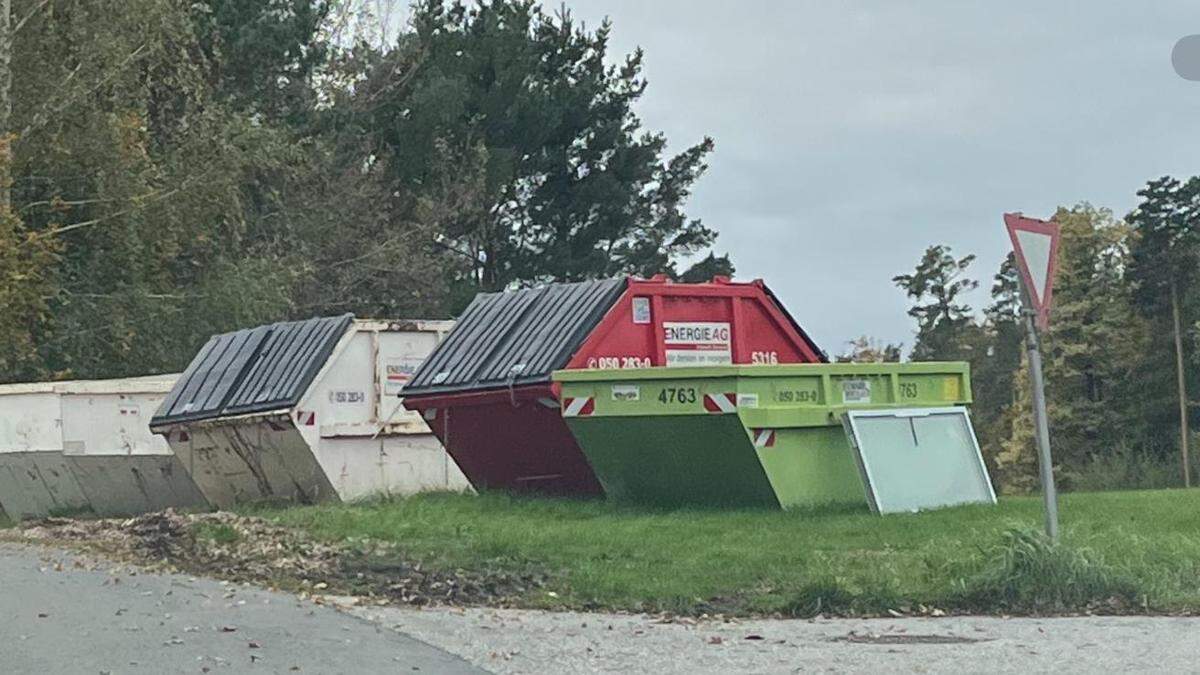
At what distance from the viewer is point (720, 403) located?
14.1 m

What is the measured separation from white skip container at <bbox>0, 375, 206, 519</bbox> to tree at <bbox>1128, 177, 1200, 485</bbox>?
3674cm

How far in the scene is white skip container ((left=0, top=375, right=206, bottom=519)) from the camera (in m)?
20.4

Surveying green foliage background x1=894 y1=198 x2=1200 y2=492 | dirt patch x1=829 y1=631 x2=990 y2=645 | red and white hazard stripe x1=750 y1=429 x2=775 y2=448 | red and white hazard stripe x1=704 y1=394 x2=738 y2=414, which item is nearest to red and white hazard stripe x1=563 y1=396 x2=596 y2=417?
red and white hazard stripe x1=704 y1=394 x2=738 y2=414

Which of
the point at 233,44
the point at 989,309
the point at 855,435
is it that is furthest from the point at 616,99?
the point at 855,435

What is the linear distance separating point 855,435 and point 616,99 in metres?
32.6

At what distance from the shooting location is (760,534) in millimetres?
12703

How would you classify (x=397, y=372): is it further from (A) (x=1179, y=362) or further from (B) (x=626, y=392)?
(A) (x=1179, y=362)

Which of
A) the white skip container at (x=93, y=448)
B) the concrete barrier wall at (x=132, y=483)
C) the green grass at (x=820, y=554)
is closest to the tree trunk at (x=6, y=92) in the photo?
the white skip container at (x=93, y=448)

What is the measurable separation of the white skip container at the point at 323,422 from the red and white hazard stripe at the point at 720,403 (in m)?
4.82

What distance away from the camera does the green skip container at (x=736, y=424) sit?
14172 millimetres

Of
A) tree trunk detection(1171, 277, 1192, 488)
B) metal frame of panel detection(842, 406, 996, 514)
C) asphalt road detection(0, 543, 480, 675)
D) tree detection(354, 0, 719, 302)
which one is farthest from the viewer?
tree trunk detection(1171, 277, 1192, 488)

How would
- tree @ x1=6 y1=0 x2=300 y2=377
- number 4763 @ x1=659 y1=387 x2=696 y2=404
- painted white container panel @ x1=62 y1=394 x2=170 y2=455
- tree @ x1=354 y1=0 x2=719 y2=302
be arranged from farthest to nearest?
1. tree @ x1=354 y1=0 x2=719 y2=302
2. tree @ x1=6 y1=0 x2=300 y2=377
3. painted white container panel @ x1=62 y1=394 x2=170 y2=455
4. number 4763 @ x1=659 y1=387 x2=696 y2=404

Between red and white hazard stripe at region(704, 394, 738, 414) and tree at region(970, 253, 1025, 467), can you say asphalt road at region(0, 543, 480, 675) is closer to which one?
red and white hazard stripe at region(704, 394, 738, 414)

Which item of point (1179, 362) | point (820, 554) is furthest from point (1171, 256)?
point (820, 554)
